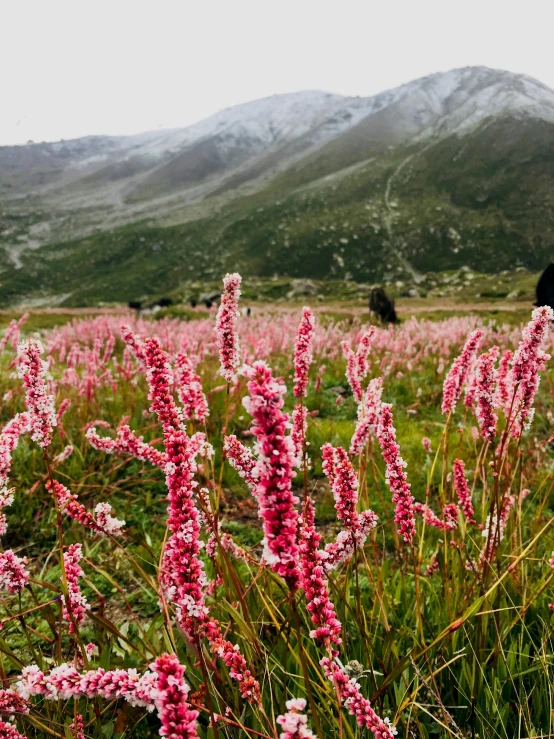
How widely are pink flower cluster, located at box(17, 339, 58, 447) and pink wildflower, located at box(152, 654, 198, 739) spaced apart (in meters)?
1.04

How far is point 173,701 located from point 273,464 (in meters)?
0.59

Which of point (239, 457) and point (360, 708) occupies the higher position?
point (239, 457)

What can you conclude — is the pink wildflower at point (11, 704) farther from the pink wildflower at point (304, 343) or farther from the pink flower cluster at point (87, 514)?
the pink wildflower at point (304, 343)

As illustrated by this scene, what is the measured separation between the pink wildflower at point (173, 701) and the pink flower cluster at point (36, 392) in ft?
3.41

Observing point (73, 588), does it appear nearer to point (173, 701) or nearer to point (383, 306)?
point (173, 701)

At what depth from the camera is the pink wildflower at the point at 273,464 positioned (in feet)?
3.47

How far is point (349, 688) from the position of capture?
4.76 feet

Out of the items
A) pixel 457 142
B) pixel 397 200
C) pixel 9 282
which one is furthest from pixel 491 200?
pixel 9 282

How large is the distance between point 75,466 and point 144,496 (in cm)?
87

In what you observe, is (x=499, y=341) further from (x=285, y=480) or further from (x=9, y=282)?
(x=9, y=282)

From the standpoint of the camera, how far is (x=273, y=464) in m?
1.07

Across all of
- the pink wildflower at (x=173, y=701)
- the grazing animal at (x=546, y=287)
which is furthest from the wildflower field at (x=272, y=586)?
the grazing animal at (x=546, y=287)

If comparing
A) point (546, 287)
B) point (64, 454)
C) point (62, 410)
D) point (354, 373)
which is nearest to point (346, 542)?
point (354, 373)

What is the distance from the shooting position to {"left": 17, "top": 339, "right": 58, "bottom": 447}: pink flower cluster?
1827 millimetres
